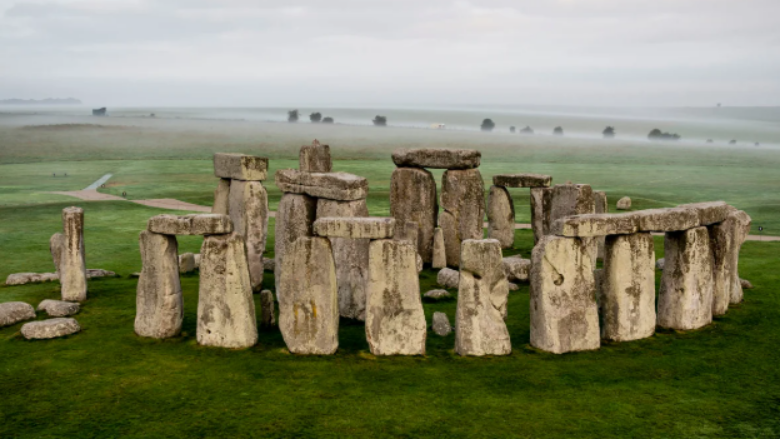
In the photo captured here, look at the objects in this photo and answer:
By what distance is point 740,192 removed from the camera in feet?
117

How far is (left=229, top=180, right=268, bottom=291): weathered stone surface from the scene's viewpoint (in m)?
15.6

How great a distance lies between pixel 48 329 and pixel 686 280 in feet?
34.4

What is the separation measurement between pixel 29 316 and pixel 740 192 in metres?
32.2

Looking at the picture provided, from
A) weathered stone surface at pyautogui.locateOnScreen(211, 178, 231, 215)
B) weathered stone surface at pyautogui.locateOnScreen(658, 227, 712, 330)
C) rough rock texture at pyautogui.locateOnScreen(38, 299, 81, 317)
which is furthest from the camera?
weathered stone surface at pyautogui.locateOnScreen(211, 178, 231, 215)

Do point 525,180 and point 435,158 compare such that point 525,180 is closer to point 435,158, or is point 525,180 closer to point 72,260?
point 435,158

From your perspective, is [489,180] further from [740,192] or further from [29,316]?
[29,316]

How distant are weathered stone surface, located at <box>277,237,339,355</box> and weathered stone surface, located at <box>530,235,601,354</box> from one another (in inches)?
123

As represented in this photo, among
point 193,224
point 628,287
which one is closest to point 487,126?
point 628,287

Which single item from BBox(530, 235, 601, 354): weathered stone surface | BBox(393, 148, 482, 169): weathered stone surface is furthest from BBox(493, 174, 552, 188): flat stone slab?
BBox(530, 235, 601, 354): weathered stone surface

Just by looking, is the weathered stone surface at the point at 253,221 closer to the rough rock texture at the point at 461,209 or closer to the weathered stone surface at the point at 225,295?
the weathered stone surface at the point at 225,295

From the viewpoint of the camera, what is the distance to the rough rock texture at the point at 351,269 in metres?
13.7

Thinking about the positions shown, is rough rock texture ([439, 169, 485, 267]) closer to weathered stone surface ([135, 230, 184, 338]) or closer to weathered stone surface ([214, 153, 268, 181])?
weathered stone surface ([214, 153, 268, 181])

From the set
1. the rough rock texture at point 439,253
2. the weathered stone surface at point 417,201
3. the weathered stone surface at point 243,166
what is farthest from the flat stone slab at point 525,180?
the weathered stone surface at point 243,166

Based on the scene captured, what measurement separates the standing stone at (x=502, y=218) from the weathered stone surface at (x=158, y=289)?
35.3ft
